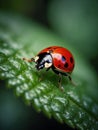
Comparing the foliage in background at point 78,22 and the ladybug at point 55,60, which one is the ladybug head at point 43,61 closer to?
the ladybug at point 55,60

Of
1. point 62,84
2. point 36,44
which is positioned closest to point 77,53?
point 36,44

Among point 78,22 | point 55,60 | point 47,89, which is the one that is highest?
point 78,22

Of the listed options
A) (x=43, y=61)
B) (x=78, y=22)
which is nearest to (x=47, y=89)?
(x=43, y=61)

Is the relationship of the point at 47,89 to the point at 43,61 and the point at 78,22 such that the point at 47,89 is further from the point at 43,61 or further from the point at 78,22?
the point at 78,22

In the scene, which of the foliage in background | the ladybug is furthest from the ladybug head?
the foliage in background

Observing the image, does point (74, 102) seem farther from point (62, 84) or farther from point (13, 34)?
point (13, 34)

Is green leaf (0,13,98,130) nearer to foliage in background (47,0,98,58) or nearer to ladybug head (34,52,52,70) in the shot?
ladybug head (34,52,52,70)

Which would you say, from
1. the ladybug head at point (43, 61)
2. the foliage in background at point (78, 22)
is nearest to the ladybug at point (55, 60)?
the ladybug head at point (43, 61)

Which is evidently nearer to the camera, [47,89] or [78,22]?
[47,89]
